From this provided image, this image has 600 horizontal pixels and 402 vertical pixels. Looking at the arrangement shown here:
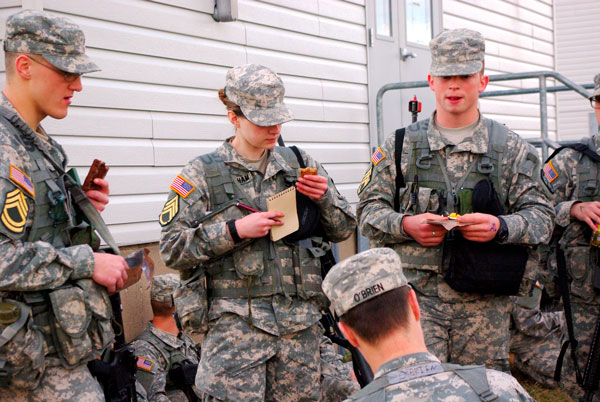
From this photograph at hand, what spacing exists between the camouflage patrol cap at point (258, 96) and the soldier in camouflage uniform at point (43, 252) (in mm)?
853

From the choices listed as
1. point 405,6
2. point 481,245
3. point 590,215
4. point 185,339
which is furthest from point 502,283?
point 405,6

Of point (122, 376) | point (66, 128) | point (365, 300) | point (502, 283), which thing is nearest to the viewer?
point (365, 300)

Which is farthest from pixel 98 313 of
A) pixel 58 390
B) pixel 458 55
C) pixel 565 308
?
pixel 565 308

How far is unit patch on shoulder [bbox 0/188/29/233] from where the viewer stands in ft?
9.92

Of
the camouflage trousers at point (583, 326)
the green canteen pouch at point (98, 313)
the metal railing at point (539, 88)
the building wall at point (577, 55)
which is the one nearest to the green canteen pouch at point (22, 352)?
the green canteen pouch at point (98, 313)

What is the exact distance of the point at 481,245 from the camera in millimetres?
4195

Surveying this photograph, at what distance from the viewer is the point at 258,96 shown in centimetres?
394

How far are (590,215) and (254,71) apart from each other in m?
2.35

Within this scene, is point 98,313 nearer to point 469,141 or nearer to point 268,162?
point 268,162

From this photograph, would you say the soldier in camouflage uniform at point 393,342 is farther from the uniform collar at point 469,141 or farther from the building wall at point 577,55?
the building wall at point 577,55

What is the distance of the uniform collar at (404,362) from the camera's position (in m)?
2.21

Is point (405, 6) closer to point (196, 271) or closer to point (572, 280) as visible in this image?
point (572, 280)

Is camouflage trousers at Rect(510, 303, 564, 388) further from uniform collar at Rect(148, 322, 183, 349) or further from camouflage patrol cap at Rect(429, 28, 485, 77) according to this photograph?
camouflage patrol cap at Rect(429, 28, 485, 77)

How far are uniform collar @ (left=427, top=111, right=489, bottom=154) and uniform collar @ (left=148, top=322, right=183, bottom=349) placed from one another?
2712 mm
